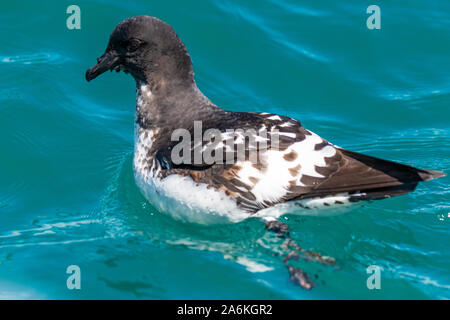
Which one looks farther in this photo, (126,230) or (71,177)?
(71,177)

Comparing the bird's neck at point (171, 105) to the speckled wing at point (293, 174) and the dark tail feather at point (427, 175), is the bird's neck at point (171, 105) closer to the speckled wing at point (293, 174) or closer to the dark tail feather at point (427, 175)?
the speckled wing at point (293, 174)

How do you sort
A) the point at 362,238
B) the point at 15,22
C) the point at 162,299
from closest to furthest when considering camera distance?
the point at 162,299
the point at 362,238
the point at 15,22

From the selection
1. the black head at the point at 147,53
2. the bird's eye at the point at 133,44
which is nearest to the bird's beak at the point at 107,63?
the black head at the point at 147,53

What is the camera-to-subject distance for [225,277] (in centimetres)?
575

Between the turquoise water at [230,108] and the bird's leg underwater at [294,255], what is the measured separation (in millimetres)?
81

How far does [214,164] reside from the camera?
5961 mm

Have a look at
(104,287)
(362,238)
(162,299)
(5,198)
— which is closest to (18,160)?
(5,198)

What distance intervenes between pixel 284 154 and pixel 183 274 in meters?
1.52

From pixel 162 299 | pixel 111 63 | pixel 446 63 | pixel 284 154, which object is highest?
pixel 446 63

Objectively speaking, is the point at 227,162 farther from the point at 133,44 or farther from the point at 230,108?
the point at 230,108

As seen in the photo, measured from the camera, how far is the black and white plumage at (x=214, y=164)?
18.9 feet

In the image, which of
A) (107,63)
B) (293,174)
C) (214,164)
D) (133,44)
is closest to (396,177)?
(293,174)

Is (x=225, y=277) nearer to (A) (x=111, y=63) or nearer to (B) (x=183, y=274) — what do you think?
(B) (x=183, y=274)

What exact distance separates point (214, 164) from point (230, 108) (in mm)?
3120
